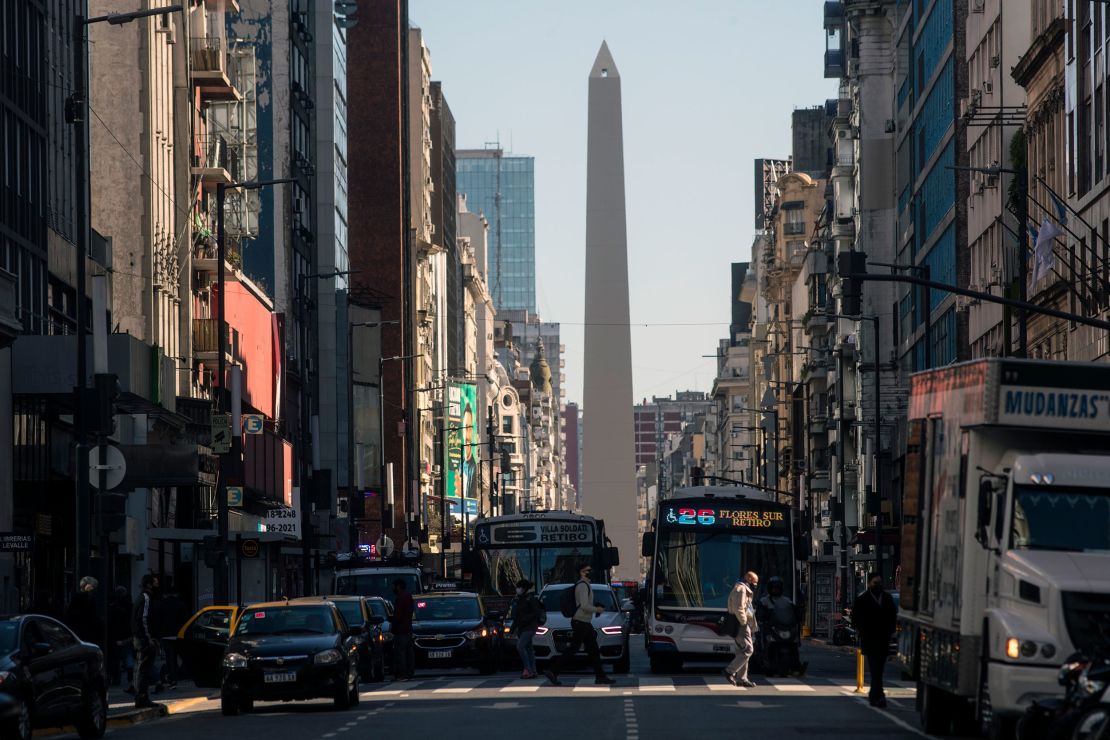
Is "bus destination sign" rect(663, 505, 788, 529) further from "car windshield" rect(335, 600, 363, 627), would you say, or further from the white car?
"car windshield" rect(335, 600, 363, 627)

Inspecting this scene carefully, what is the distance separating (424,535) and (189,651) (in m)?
73.4

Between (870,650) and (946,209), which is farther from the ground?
(946,209)

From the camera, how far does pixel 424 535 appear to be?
11356cm

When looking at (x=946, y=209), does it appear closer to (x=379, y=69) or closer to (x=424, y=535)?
(x=424, y=535)

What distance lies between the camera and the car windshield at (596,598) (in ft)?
135

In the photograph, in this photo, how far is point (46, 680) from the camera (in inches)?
909

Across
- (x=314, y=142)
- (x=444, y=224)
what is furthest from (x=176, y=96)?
(x=444, y=224)

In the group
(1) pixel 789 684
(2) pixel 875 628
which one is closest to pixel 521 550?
(1) pixel 789 684

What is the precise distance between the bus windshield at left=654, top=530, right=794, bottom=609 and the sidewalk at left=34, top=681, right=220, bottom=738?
8237mm

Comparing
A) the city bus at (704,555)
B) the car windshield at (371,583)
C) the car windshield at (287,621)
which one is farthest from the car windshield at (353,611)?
the car windshield at (371,583)

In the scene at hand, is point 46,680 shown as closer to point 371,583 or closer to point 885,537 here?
point 371,583

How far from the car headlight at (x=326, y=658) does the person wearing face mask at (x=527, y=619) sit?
8.14 metres

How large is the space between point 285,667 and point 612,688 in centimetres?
681

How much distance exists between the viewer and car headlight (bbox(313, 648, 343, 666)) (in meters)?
29.1
